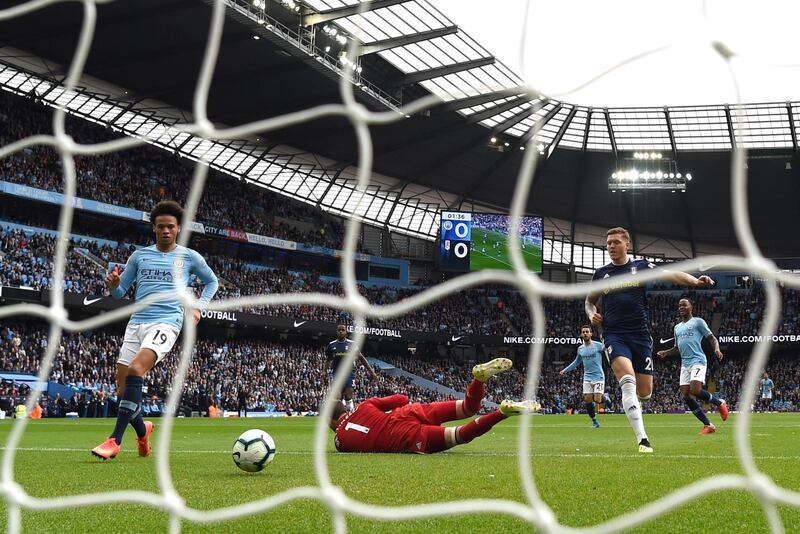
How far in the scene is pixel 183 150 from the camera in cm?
3875

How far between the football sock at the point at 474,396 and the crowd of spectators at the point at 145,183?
27.5 m

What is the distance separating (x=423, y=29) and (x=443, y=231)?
1034 cm

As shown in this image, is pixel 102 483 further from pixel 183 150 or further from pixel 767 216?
pixel 767 216

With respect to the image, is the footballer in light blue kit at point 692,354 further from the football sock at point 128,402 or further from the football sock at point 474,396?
the football sock at point 128,402

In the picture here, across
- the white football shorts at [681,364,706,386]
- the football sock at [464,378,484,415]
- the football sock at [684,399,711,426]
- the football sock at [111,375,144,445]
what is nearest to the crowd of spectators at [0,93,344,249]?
the white football shorts at [681,364,706,386]

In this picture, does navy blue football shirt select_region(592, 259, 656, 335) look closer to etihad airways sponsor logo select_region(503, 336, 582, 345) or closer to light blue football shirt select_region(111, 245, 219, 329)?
light blue football shirt select_region(111, 245, 219, 329)

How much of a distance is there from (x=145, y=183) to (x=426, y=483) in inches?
1328

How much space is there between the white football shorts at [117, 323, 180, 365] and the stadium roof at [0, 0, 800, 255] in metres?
15.8

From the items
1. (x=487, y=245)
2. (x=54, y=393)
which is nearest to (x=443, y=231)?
(x=487, y=245)

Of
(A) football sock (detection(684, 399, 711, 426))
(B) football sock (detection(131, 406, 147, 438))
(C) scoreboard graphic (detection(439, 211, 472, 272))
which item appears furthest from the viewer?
(C) scoreboard graphic (detection(439, 211, 472, 272))

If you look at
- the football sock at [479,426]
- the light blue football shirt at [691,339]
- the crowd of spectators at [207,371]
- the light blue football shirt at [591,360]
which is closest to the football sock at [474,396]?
the football sock at [479,426]

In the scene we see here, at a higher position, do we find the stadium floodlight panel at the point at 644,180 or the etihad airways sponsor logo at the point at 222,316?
the stadium floodlight panel at the point at 644,180

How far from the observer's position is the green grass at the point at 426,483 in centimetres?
315

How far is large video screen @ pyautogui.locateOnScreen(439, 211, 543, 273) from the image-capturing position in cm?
3541
